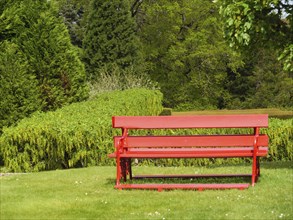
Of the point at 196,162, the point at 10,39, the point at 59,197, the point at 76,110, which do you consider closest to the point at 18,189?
the point at 59,197

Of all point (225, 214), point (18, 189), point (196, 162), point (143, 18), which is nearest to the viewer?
point (225, 214)

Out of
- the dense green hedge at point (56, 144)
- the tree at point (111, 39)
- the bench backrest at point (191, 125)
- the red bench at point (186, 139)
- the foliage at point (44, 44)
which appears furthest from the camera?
the tree at point (111, 39)

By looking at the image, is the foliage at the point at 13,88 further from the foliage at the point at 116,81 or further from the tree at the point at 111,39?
the tree at the point at 111,39

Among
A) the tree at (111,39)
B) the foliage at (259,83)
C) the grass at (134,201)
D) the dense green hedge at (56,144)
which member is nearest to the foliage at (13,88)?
the dense green hedge at (56,144)

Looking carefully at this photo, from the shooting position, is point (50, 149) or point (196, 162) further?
point (196, 162)

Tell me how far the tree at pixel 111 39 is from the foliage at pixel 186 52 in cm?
711

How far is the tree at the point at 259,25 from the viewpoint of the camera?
970 centimetres

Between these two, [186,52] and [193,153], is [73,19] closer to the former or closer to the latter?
[186,52]

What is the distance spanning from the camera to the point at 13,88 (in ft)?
44.5

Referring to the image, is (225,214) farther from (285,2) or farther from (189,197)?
(285,2)

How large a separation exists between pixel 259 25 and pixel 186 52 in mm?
32106

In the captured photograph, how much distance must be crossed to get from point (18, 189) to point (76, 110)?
6.00 meters

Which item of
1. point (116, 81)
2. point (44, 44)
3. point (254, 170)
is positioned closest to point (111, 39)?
point (116, 81)

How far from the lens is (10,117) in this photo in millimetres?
13500
